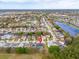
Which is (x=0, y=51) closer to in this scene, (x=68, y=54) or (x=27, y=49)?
(x=27, y=49)

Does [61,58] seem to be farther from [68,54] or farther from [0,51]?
[0,51]

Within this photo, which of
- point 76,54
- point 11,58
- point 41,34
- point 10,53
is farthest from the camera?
point 41,34

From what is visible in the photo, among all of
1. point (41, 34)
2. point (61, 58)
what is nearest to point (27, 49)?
point (61, 58)

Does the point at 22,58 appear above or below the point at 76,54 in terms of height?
below

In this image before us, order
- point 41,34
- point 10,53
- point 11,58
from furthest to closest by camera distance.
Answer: point 41,34, point 10,53, point 11,58

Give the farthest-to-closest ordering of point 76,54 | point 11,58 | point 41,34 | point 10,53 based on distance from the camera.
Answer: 1. point 41,34
2. point 10,53
3. point 11,58
4. point 76,54

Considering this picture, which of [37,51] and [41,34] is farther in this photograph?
[41,34]

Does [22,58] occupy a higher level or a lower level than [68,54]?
lower

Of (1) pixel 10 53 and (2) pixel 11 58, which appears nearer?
(2) pixel 11 58

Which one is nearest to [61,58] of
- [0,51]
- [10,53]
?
[10,53]
